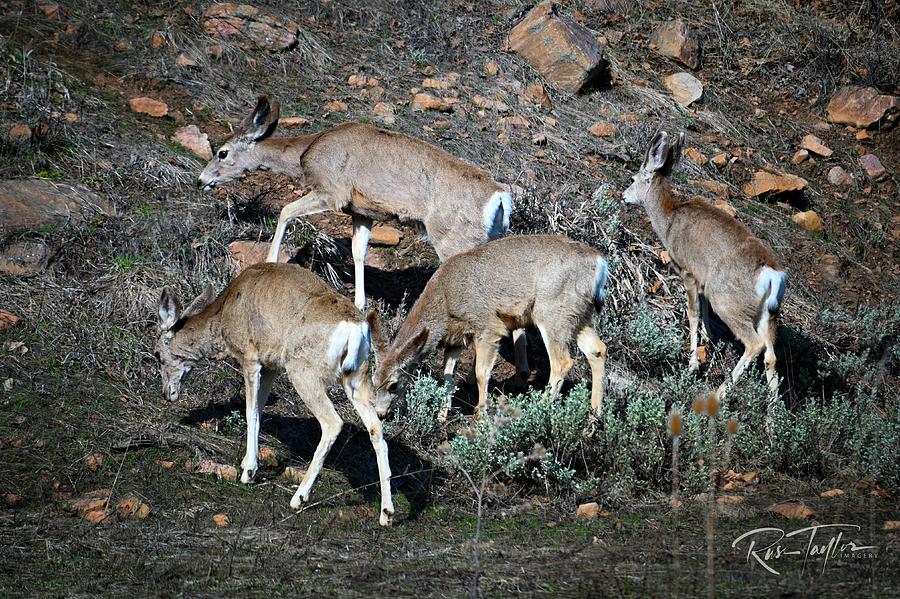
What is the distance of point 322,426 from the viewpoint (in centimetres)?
684

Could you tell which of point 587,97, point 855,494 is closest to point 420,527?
point 855,494

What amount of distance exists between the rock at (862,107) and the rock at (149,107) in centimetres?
1064

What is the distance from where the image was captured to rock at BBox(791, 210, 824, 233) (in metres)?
13.2

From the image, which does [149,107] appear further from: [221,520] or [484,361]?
[221,520]

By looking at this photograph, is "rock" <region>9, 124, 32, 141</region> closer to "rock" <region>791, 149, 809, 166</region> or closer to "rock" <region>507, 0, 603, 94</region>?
"rock" <region>507, 0, 603, 94</region>

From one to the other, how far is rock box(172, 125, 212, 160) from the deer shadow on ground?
170 inches

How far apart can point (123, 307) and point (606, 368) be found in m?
4.83

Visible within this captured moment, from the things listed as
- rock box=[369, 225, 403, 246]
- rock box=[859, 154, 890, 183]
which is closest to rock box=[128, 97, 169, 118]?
Result: rock box=[369, 225, 403, 246]

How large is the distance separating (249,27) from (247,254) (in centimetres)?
562

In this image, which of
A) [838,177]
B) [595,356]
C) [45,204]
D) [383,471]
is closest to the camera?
[383,471]

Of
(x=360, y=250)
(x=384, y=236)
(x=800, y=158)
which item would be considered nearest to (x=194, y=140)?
(x=384, y=236)

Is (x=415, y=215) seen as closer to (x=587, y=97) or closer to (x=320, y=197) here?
(x=320, y=197)

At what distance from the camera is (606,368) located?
32.2ft

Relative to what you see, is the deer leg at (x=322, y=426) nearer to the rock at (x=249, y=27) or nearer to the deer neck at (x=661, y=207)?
the deer neck at (x=661, y=207)
